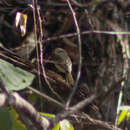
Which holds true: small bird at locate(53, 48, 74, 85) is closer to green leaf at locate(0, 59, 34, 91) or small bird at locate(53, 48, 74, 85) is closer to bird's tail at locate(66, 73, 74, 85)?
bird's tail at locate(66, 73, 74, 85)

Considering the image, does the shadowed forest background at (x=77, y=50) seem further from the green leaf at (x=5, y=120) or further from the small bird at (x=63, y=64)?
the green leaf at (x=5, y=120)

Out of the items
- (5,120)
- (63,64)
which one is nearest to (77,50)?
(63,64)

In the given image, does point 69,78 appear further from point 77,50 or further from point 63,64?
point 77,50

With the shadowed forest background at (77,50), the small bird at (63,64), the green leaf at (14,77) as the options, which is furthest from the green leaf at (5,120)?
the small bird at (63,64)

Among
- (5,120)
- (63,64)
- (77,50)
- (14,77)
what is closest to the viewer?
(5,120)

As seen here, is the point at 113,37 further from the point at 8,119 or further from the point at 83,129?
the point at 8,119

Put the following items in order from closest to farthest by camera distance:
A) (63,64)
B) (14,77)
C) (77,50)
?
(14,77) → (63,64) → (77,50)

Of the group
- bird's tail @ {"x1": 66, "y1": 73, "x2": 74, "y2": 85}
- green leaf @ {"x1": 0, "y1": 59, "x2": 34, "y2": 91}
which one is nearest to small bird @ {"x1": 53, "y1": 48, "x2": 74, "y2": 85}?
bird's tail @ {"x1": 66, "y1": 73, "x2": 74, "y2": 85}
